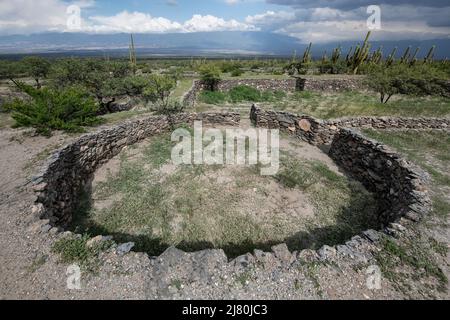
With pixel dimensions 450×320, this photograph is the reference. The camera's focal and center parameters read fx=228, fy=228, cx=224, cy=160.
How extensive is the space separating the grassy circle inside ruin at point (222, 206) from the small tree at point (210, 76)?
15.5 meters

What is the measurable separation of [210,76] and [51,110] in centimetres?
1563

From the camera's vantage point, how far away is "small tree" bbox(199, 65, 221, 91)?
22.1 m

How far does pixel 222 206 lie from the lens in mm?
6645

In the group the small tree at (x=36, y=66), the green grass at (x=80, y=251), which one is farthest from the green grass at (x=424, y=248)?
the small tree at (x=36, y=66)

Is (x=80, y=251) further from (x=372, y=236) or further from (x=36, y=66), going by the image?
(x=36, y=66)

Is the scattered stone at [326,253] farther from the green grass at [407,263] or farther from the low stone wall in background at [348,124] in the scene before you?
the low stone wall in background at [348,124]

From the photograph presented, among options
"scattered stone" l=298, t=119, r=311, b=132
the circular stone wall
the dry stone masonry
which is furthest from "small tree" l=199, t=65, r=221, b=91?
"scattered stone" l=298, t=119, r=311, b=132

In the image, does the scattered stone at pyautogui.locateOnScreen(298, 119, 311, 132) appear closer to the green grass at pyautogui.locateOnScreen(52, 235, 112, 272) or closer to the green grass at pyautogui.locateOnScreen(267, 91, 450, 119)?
the green grass at pyautogui.locateOnScreen(267, 91, 450, 119)

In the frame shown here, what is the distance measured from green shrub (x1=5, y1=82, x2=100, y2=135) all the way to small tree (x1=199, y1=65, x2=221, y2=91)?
14.2 meters

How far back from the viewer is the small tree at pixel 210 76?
2211 centimetres

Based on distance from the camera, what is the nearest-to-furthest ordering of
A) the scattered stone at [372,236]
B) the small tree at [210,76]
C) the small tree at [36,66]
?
the scattered stone at [372,236] → the small tree at [210,76] → the small tree at [36,66]

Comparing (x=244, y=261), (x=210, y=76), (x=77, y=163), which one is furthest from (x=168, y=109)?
(x=210, y=76)

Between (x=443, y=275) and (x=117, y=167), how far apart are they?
9.13 m
